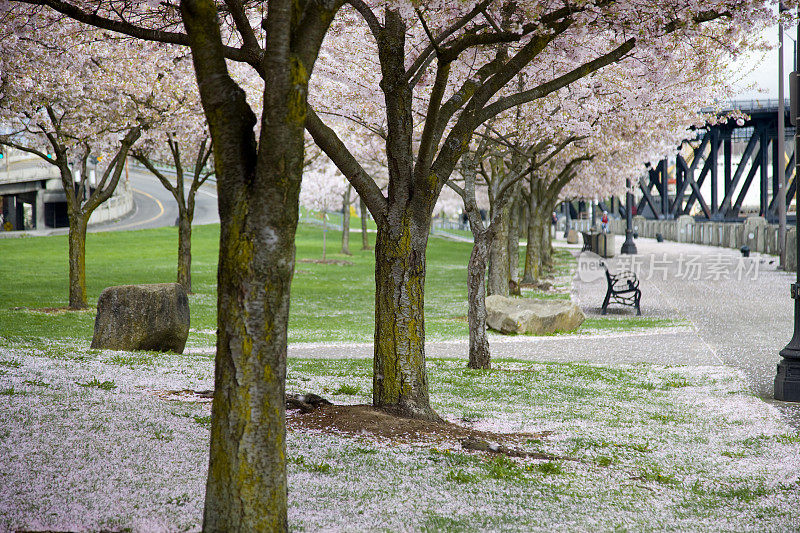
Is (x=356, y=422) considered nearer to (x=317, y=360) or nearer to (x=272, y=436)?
(x=272, y=436)

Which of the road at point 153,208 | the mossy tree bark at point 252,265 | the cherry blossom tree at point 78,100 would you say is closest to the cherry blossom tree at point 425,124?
the mossy tree bark at point 252,265

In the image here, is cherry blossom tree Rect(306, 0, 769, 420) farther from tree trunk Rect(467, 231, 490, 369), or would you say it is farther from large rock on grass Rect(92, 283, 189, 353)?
large rock on grass Rect(92, 283, 189, 353)

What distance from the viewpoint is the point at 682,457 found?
6.28 metres

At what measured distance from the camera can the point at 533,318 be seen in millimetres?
15180

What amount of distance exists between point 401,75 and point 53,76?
9.67 m

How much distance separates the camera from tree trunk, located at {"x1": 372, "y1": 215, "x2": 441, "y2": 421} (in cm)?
670

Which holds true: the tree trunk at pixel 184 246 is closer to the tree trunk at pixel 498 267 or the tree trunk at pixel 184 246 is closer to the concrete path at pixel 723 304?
the tree trunk at pixel 498 267

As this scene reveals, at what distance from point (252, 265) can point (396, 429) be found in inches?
118

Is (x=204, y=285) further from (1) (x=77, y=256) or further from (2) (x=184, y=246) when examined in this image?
(1) (x=77, y=256)

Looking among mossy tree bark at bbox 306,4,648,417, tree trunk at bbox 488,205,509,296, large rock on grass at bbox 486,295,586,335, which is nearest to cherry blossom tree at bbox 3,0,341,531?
mossy tree bark at bbox 306,4,648,417

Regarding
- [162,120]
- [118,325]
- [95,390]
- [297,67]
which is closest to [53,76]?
[162,120]

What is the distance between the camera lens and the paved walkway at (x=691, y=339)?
12.0 meters

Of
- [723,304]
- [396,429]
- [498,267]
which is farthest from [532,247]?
[396,429]

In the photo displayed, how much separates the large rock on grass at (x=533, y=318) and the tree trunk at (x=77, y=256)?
8.73 meters
